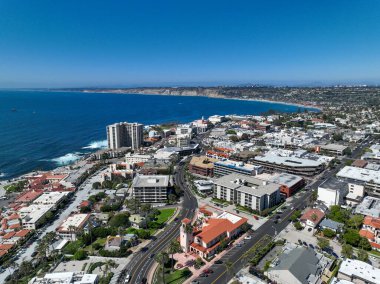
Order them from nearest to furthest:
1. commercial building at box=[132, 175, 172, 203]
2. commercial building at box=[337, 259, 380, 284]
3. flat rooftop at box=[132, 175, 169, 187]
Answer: commercial building at box=[337, 259, 380, 284]
commercial building at box=[132, 175, 172, 203]
flat rooftop at box=[132, 175, 169, 187]

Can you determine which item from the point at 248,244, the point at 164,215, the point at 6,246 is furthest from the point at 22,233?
the point at 248,244

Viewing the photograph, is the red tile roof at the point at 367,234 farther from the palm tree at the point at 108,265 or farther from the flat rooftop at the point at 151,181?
the palm tree at the point at 108,265

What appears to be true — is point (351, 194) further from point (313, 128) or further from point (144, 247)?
point (313, 128)

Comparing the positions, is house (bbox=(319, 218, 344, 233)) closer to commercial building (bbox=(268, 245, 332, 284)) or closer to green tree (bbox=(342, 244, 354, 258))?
green tree (bbox=(342, 244, 354, 258))

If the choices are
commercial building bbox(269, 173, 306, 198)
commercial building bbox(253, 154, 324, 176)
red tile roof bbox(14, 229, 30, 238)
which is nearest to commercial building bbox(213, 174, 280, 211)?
commercial building bbox(269, 173, 306, 198)

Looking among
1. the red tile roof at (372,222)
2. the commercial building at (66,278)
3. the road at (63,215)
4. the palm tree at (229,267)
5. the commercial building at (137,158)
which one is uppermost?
the commercial building at (137,158)

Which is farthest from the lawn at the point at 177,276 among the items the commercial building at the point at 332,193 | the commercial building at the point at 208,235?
the commercial building at the point at 332,193

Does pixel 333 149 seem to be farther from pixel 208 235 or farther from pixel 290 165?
pixel 208 235
